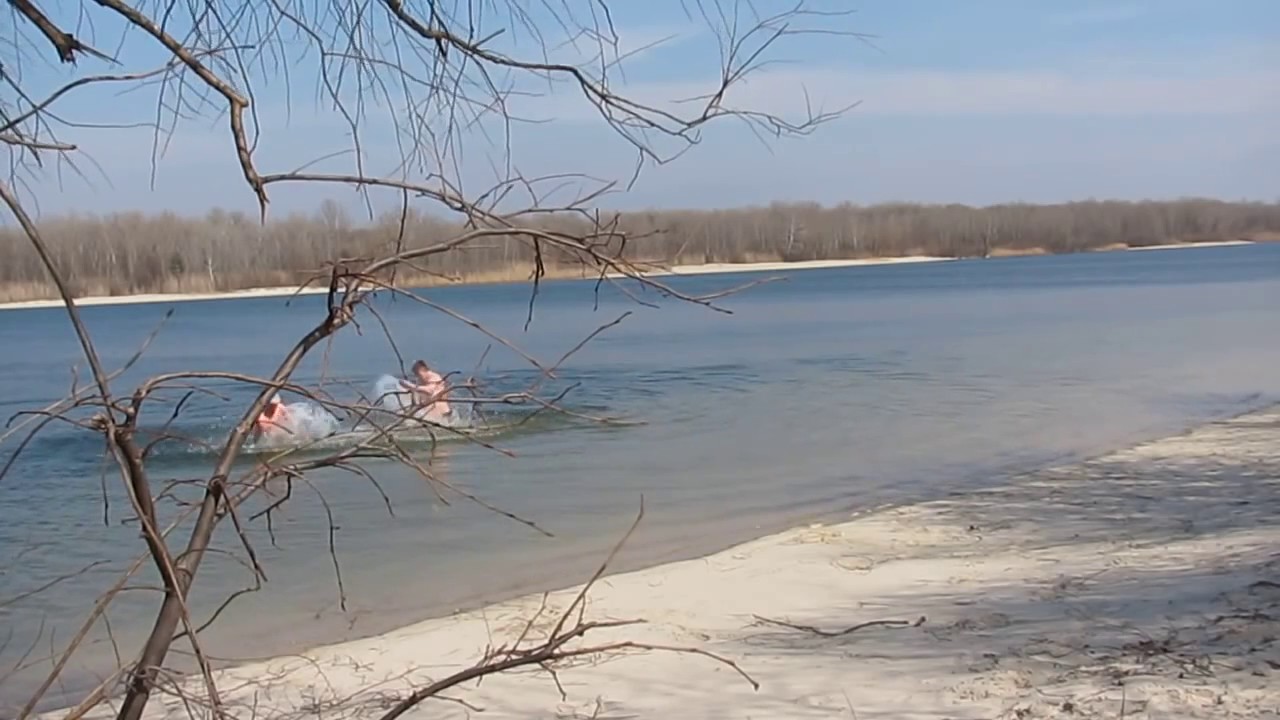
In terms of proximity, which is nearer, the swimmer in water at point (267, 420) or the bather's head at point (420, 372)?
the swimmer in water at point (267, 420)

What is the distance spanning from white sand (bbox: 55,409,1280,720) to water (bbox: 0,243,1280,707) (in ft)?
3.43

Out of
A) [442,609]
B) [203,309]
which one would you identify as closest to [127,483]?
[442,609]

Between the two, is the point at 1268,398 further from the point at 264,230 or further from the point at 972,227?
the point at 972,227

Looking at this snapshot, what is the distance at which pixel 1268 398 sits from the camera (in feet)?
67.4

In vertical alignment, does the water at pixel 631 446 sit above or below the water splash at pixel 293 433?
below

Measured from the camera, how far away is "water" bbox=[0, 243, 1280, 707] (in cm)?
941

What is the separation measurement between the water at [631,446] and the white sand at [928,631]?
3.43 ft

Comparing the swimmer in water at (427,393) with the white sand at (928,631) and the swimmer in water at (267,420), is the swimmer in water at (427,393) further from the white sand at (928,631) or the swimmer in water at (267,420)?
the white sand at (928,631)

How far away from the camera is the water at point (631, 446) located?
30.9ft

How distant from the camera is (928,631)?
6750 mm

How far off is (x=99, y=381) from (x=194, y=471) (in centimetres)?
1364

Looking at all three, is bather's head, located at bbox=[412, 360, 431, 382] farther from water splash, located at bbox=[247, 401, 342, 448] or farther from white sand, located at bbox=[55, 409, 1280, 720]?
white sand, located at bbox=[55, 409, 1280, 720]

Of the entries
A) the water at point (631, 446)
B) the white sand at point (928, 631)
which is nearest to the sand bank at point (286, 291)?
the water at point (631, 446)

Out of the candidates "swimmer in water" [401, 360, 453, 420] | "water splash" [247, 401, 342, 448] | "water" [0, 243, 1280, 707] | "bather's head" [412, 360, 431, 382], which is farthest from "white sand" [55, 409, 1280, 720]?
"swimmer in water" [401, 360, 453, 420]
